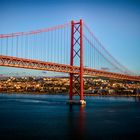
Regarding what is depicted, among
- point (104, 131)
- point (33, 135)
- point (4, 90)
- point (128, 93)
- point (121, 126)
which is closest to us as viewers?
point (33, 135)

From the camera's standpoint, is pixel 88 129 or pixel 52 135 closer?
pixel 52 135

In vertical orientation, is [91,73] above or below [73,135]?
above

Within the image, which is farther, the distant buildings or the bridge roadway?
the distant buildings

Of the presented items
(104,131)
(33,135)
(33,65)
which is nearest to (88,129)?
(104,131)

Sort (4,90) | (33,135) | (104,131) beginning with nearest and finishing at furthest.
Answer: (33,135)
(104,131)
(4,90)

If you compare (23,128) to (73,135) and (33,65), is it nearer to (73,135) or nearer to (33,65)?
(73,135)

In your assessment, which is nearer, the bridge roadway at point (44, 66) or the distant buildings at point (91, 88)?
the bridge roadway at point (44, 66)

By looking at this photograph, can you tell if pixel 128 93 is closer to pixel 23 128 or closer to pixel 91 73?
pixel 91 73

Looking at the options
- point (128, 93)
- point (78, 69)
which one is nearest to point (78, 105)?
point (78, 69)

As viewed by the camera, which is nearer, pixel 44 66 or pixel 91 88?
pixel 44 66
